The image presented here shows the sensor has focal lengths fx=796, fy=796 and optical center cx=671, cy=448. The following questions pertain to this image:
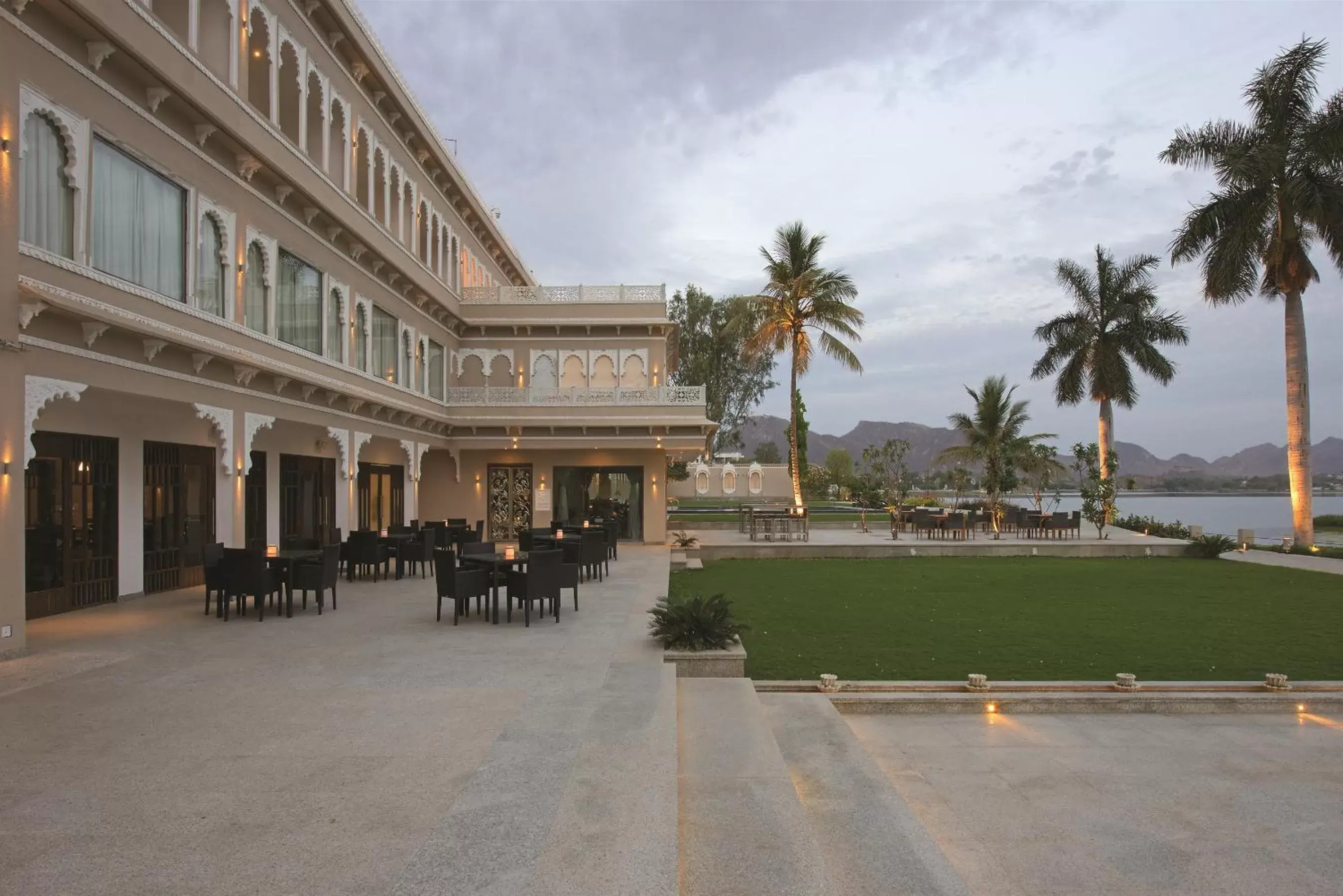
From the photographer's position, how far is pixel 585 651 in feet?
26.2

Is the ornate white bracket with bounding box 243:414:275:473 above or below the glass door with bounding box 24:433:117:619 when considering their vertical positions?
above

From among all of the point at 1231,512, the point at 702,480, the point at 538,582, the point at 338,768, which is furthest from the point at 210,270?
the point at 1231,512

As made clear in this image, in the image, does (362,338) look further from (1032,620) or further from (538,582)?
(1032,620)

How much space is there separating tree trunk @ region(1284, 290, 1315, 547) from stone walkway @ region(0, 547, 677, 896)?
2421 cm

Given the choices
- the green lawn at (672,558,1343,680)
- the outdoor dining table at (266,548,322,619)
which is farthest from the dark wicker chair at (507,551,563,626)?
the outdoor dining table at (266,548,322,619)

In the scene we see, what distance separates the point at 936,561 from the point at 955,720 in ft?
48.0

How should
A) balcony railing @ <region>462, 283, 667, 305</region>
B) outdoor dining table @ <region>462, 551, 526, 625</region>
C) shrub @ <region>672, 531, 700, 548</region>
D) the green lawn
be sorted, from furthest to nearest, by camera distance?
balcony railing @ <region>462, 283, 667, 305</region>, shrub @ <region>672, 531, 700, 548</region>, outdoor dining table @ <region>462, 551, 526, 625</region>, the green lawn

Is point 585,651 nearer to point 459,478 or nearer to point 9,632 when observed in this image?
point 9,632

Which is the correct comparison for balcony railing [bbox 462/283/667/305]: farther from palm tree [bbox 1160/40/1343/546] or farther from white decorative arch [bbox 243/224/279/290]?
palm tree [bbox 1160/40/1343/546]

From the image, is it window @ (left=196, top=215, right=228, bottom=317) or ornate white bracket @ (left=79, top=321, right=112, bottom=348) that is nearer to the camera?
ornate white bracket @ (left=79, top=321, right=112, bottom=348)

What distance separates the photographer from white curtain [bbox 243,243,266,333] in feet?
42.4

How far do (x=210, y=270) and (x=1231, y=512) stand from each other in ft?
255

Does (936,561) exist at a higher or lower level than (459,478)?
lower

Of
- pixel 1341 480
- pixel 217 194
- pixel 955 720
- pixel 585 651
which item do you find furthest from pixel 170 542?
pixel 1341 480
